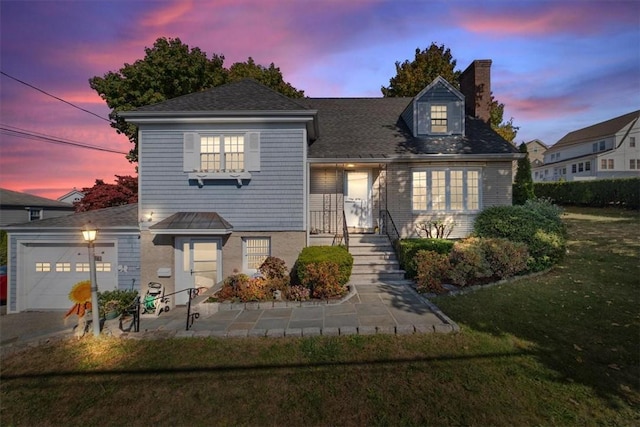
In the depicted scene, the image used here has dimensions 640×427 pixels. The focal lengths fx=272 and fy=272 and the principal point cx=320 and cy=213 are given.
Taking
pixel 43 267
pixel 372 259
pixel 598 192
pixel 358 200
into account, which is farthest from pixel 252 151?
pixel 598 192

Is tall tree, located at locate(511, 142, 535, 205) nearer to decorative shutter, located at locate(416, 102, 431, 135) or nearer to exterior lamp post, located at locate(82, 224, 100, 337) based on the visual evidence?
decorative shutter, located at locate(416, 102, 431, 135)

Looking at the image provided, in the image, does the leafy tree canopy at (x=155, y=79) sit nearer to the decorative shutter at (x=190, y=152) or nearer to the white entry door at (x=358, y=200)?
the decorative shutter at (x=190, y=152)

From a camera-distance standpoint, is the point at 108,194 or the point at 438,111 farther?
the point at 108,194

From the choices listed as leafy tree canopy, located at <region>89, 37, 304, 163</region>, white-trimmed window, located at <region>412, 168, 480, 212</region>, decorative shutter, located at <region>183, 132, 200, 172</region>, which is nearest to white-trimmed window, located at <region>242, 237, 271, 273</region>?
decorative shutter, located at <region>183, 132, 200, 172</region>

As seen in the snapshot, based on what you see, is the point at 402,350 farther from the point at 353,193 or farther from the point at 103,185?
the point at 103,185

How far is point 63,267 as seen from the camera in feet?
36.5

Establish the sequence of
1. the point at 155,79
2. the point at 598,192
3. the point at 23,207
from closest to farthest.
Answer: the point at 155,79 < the point at 598,192 < the point at 23,207

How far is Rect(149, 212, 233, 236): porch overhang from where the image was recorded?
890 cm

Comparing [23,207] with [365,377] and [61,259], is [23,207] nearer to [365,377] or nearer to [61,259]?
[61,259]

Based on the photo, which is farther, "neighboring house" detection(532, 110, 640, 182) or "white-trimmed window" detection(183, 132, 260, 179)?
"neighboring house" detection(532, 110, 640, 182)

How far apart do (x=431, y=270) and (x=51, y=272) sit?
14.6 meters

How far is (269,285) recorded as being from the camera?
7949 mm

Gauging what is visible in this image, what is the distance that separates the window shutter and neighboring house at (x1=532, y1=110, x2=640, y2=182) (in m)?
36.4

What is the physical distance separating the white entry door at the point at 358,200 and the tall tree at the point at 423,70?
472 inches
